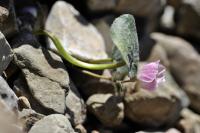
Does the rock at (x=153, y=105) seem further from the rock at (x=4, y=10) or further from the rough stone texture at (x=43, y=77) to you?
the rock at (x=4, y=10)

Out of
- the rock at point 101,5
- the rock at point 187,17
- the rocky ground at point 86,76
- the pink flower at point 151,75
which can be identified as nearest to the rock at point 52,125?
the rocky ground at point 86,76

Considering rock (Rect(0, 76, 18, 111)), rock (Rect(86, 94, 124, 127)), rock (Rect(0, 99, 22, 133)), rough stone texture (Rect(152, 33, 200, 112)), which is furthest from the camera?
rough stone texture (Rect(152, 33, 200, 112))

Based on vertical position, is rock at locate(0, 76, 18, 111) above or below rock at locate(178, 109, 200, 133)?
above

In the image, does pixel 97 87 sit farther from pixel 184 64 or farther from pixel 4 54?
pixel 184 64

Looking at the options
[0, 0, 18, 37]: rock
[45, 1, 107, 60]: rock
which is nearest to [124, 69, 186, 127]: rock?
[45, 1, 107, 60]: rock

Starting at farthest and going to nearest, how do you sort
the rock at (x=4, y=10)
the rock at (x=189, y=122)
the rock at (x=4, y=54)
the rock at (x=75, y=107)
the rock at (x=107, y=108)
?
the rock at (x=189, y=122)
the rock at (x=107, y=108)
the rock at (x=75, y=107)
the rock at (x=4, y=10)
the rock at (x=4, y=54)

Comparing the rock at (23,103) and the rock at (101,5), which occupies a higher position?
the rock at (101,5)

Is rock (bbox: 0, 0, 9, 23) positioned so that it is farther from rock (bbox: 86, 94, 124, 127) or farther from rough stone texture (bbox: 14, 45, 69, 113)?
rock (bbox: 86, 94, 124, 127)

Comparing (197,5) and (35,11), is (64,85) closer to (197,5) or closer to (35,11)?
(35,11)
